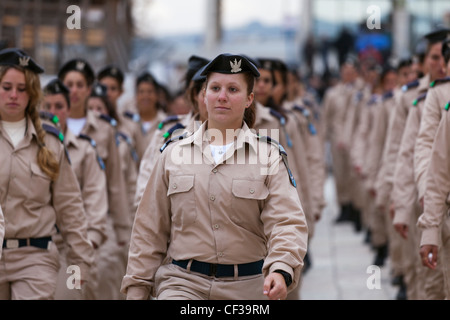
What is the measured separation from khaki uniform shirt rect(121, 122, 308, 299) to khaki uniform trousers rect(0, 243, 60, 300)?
1266 millimetres

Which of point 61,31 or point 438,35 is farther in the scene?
point 61,31

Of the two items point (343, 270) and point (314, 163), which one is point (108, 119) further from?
point (343, 270)

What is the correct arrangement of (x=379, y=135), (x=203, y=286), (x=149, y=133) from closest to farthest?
(x=203, y=286)
(x=149, y=133)
(x=379, y=135)

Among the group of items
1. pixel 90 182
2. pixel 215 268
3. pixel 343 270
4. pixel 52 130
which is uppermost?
pixel 52 130

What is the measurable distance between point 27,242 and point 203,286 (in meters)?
1.76

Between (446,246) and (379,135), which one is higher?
(379,135)

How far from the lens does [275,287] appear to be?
4816mm

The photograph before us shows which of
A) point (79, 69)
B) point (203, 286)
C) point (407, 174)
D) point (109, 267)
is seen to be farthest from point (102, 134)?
point (203, 286)

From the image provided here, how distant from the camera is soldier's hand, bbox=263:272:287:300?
4.80 metres

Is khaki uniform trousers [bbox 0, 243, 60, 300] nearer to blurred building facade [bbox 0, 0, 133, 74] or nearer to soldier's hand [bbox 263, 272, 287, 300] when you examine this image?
soldier's hand [bbox 263, 272, 287, 300]

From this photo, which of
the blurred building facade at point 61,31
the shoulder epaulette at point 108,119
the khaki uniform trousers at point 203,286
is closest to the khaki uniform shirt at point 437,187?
the khaki uniform trousers at point 203,286

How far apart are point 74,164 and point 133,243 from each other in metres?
2.56

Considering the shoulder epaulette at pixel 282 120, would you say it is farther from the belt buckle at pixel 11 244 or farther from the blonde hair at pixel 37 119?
the belt buckle at pixel 11 244

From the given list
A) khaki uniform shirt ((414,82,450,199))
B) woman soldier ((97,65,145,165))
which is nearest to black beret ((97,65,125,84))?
woman soldier ((97,65,145,165))
